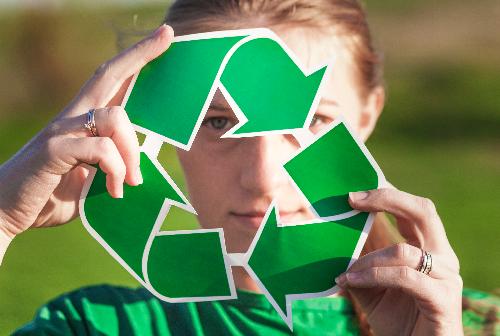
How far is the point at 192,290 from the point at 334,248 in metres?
0.23

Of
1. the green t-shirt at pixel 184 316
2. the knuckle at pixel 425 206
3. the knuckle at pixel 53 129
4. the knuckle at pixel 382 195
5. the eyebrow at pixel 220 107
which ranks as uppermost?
the knuckle at pixel 53 129

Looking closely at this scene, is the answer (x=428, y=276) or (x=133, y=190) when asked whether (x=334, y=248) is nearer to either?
(x=428, y=276)

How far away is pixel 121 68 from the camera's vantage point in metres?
1.31

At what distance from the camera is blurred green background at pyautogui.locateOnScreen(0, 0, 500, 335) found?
5.05 metres

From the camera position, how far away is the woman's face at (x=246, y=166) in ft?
4.71

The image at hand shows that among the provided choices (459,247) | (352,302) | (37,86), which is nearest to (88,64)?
(37,86)

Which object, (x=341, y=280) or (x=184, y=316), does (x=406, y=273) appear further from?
(x=184, y=316)

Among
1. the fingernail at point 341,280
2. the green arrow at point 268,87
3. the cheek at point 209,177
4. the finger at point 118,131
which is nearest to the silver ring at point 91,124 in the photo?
the finger at point 118,131

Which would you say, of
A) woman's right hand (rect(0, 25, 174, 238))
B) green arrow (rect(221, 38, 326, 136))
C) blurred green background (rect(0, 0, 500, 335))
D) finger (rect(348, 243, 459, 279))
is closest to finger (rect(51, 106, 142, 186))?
woman's right hand (rect(0, 25, 174, 238))

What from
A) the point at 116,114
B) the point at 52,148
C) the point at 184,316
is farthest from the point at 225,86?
the point at 184,316

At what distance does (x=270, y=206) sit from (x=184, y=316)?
0.38 m

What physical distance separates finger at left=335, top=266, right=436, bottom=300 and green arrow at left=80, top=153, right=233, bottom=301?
213 millimetres

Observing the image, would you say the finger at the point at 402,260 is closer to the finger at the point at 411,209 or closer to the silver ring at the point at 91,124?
the finger at the point at 411,209

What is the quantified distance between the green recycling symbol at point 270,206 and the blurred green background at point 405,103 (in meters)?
3.05
